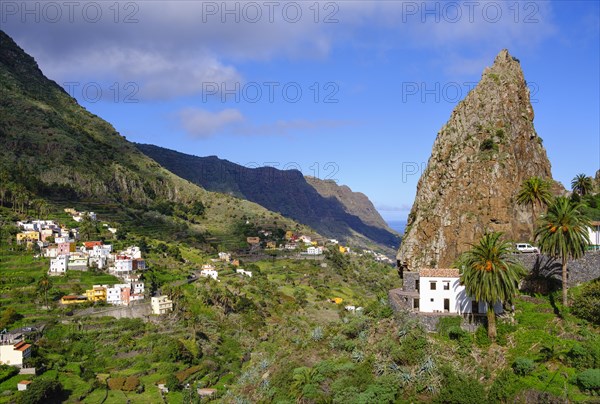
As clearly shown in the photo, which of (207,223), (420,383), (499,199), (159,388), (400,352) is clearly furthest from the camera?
(207,223)

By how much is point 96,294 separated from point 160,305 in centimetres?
1085

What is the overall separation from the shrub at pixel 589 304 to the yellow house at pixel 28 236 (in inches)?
3883

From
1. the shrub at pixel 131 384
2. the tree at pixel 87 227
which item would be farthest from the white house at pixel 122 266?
the shrub at pixel 131 384

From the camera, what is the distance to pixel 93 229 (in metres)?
129

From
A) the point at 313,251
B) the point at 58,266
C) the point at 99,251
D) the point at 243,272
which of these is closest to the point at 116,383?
the point at 58,266

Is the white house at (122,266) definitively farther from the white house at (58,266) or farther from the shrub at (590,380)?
the shrub at (590,380)

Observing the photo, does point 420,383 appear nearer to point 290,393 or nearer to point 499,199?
Answer: point 290,393

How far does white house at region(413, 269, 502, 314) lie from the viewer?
41969 millimetres

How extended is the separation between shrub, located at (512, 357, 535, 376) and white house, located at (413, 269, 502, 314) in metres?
6.86

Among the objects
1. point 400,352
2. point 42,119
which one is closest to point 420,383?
point 400,352

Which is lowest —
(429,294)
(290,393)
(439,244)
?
(290,393)

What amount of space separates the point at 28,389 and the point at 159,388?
16.5 meters

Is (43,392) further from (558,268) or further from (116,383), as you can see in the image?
(558,268)

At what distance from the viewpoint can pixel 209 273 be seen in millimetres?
120438
